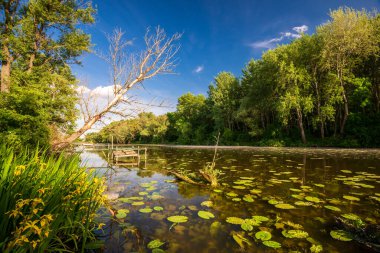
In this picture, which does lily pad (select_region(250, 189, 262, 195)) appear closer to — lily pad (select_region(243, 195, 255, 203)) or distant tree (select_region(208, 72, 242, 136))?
lily pad (select_region(243, 195, 255, 203))

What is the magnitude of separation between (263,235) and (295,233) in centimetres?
56

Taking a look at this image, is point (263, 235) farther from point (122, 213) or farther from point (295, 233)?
point (122, 213)

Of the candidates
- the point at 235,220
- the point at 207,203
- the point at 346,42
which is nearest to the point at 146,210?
the point at 207,203

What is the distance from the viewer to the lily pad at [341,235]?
3.06m

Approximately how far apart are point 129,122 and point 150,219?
308 cm

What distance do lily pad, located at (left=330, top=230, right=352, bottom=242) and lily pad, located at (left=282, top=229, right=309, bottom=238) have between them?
1.32ft

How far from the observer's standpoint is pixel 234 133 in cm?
3944

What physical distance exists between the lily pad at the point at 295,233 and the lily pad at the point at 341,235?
403 mm

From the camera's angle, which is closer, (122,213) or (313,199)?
(122,213)

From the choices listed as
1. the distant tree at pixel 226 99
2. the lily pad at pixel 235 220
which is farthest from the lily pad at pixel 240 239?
the distant tree at pixel 226 99

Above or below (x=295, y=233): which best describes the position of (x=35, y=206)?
above

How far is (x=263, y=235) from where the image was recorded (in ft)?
10.5

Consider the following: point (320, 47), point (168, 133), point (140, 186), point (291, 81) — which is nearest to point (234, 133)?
point (291, 81)

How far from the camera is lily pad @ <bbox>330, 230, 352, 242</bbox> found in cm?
306
